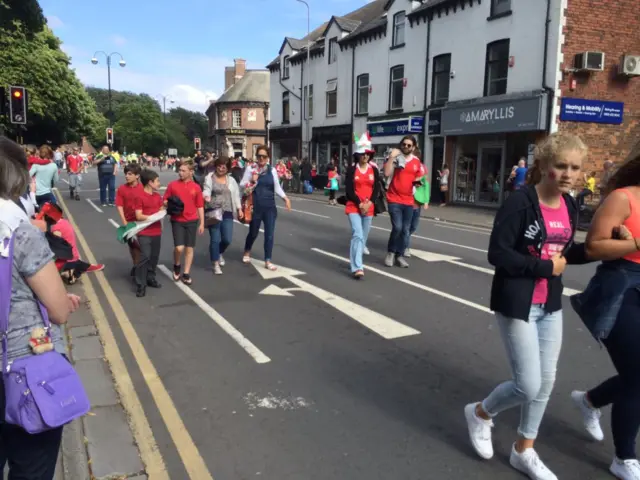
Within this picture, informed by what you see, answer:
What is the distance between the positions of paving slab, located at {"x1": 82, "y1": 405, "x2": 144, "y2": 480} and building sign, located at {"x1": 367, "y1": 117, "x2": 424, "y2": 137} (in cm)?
2102

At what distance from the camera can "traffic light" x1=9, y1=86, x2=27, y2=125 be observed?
12702mm

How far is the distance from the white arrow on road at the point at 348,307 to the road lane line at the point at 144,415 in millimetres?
2215

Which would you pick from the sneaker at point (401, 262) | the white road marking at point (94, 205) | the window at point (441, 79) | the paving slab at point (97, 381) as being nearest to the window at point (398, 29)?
the window at point (441, 79)

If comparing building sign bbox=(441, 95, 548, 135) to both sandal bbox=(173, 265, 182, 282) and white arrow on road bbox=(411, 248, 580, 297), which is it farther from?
sandal bbox=(173, 265, 182, 282)

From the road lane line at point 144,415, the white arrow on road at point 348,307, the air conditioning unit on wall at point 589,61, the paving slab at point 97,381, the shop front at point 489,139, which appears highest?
the air conditioning unit on wall at point 589,61

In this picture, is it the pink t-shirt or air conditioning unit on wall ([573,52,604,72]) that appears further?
air conditioning unit on wall ([573,52,604,72])

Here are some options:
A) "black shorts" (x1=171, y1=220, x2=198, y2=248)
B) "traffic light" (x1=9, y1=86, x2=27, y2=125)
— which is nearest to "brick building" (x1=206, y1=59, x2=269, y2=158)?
"traffic light" (x1=9, y1=86, x2=27, y2=125)

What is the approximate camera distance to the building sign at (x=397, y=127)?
23.2 m

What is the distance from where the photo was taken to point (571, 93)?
1745cm

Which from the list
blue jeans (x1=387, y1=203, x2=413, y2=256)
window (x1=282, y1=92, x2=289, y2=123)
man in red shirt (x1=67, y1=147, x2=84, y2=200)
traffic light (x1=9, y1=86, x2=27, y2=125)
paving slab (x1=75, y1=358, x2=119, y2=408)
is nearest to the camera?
paving slab (x1=75, y1=358, x2=119, y2=408)

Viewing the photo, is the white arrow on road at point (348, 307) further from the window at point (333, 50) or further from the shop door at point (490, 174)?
the window at point (333, 50)

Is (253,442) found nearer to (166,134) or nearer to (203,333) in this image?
(203,333)

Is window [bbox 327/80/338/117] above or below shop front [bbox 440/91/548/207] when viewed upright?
above

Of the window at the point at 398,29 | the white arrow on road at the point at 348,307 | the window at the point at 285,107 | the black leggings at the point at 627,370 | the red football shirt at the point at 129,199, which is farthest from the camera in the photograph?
the window at the point at 285,107
